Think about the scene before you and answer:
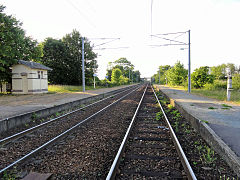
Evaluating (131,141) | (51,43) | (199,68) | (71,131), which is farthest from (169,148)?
(51,43)

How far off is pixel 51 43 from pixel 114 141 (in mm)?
36091

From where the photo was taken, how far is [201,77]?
23.9m

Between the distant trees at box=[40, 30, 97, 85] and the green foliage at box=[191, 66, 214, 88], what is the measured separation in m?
20.9

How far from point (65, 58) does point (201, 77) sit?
26931mm

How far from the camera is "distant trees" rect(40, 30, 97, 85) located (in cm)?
3641

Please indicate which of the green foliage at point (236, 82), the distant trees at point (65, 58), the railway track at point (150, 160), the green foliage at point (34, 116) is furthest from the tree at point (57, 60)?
the railway track at point (150, 160)

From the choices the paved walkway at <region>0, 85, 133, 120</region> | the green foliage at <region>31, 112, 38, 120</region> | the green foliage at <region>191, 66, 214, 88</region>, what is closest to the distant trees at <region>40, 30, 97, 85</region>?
the green foliage at <region>191, 66, 214, 88</region>

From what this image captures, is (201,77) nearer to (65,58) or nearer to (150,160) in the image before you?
(150,160)

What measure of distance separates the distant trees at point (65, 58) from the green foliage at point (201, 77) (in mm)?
20941

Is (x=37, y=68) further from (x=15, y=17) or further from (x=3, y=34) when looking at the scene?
(x=15, y=17)

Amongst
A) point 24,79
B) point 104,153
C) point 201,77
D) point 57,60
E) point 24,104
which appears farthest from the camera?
point 57,60

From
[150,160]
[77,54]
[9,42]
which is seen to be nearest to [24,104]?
[150,160]

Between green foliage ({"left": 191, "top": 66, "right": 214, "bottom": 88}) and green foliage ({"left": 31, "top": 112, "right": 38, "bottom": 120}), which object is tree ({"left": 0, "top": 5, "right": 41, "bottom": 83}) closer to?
green foliage ({"left": 31, "top": 112, "right": 38, "bottom": 120})

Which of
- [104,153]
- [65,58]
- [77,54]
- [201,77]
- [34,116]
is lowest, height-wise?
[104,153]
